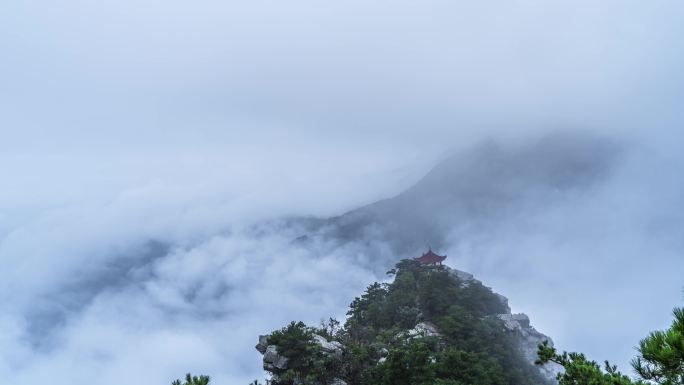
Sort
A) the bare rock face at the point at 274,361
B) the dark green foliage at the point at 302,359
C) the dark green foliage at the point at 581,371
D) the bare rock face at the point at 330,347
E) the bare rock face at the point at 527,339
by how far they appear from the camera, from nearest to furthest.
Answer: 1. the dark green foliage at the point at 581,371
2. the dark green foliage at the point at 302,359
3. the bare rock face at the point at 274,361
4. the bare rock face at the point at 330,347
5. the bare rock face at the point at 527,339

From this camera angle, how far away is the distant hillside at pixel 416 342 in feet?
89.4

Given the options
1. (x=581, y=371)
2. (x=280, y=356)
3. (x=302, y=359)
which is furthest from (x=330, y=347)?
(x=581, y=371)

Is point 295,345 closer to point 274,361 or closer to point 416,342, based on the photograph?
point 274,361

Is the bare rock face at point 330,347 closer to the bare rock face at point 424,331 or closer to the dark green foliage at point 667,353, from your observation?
the bare rock face at point 424,331

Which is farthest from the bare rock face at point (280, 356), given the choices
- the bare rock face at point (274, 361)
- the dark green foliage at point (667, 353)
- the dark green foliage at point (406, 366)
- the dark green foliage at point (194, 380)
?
the dark green foliage at point (667, 353)

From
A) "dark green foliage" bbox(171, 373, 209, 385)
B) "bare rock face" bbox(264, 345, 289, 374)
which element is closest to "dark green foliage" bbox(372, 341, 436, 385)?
"bare rock face" bbox(264, 345, 289, 374)

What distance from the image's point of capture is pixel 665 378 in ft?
27.0

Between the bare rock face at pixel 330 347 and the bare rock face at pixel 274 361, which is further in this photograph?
the bare rock face at pixel 330 347

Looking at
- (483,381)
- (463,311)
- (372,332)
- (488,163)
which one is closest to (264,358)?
(372,332)

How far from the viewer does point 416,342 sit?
1129 inches

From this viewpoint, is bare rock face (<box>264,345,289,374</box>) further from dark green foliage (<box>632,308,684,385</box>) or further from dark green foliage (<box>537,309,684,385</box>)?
dark green foliage (<box>632,308,684,385</box>)

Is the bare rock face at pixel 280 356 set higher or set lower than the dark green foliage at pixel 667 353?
higher

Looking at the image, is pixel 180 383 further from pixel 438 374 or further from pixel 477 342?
pixel 477 342

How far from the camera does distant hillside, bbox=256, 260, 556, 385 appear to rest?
2725cm
